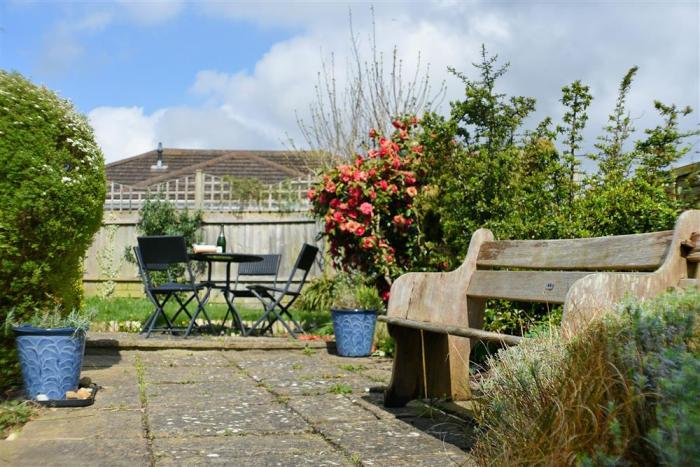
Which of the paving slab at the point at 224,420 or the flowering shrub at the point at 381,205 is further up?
the flowering shrub at the point at 381,205

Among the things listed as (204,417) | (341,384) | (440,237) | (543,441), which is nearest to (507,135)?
(440,237)

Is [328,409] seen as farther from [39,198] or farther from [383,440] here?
[39,198]

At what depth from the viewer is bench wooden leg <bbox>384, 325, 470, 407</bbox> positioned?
14.0 ft

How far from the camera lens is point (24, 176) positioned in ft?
13.9

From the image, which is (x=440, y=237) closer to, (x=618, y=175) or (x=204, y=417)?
(x=618, y=175)

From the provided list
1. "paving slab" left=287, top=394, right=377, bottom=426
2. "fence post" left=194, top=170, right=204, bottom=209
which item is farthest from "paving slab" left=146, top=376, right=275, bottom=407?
"fence post" left=194, top=170, right=204, bottom=209

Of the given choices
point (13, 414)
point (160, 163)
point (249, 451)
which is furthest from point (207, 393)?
point (160, 163)

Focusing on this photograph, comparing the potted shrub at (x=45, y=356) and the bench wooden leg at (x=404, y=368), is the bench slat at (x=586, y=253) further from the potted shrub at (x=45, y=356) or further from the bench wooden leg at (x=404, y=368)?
the potted shrub at (x=45, y=356)

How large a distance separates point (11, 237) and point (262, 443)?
1.86 metres

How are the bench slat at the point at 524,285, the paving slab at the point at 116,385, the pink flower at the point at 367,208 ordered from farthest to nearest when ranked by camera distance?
the pink flower at the point at 367,208 → the paving slab at the point at 116,385 → the bench slat at the point at 524,285

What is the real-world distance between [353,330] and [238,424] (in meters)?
3.10

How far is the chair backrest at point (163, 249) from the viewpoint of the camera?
759 centimetres

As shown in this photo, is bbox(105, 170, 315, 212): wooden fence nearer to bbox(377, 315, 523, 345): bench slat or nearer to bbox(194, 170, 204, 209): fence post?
bbox(194, 170, 204, 209): fence post

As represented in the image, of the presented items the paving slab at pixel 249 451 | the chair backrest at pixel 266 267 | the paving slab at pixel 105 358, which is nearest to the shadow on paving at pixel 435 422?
the paving slab at pixel 249 451
